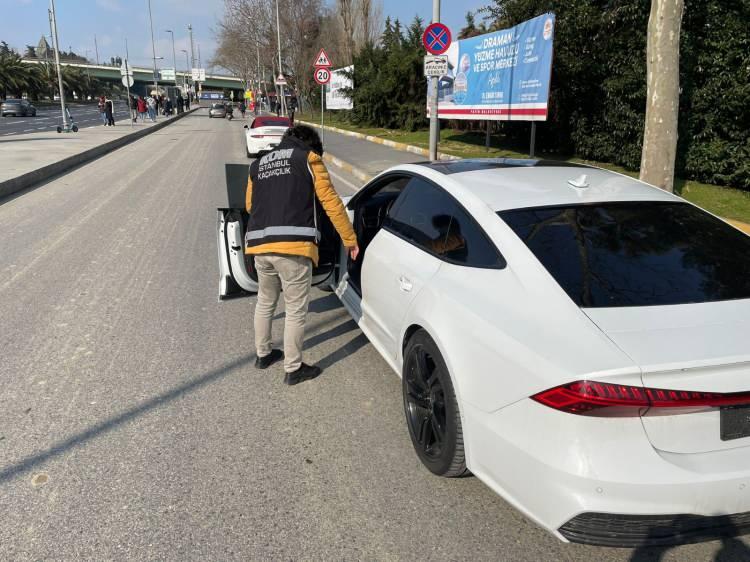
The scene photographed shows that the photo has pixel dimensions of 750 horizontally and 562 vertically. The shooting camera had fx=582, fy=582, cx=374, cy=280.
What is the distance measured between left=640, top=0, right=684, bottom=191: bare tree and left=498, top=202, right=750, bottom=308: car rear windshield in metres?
6.96

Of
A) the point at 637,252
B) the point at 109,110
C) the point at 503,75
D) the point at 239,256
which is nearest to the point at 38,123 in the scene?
the point at 109,110

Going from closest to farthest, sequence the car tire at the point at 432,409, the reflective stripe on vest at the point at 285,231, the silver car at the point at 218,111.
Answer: the car tire at the point at 432,409, the reflective stripe on vest at the point at 285,231, the silver car at the point at 218,111

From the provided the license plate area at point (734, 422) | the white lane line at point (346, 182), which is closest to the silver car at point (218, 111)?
the white lane line at point (346, 182)

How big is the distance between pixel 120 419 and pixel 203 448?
2.12ft

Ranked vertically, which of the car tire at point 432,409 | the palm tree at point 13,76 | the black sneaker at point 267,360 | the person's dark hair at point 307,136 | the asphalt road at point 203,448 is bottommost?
the asphalt road at point 203,448

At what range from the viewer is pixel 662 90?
9.02 m

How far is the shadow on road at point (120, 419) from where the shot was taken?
2951 millimetres

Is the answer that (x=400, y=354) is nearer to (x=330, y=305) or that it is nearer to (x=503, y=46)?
(x=330, y=305)

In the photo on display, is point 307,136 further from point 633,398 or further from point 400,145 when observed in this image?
point 400,145

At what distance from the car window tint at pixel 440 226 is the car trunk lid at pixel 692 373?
0.78 m

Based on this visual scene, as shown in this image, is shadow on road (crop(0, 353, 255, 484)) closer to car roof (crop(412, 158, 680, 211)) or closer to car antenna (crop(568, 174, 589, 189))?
car roof (crop(412, 158, 680, 211))

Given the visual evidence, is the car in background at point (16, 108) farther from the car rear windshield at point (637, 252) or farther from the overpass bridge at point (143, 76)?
the overpass bridge at point (143, 76)

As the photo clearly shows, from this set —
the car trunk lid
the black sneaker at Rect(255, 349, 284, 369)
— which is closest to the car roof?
the car trunk lid

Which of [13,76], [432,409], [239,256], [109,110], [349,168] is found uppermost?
[13,76]
